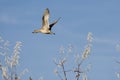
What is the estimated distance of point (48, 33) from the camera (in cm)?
2452

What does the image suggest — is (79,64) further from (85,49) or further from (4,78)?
(4,78)

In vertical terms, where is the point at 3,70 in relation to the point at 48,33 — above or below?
below

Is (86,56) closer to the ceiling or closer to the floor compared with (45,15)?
closer to the floor

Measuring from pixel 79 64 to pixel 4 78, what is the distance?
10.5 ft

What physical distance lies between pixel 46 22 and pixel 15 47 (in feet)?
6.59

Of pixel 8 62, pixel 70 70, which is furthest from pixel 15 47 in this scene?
pixel 70 70

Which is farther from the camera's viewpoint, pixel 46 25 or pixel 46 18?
pixel 46 25

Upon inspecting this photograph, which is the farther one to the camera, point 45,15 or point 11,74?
point 45,15

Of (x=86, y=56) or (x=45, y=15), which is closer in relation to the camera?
(x=86, y=56)

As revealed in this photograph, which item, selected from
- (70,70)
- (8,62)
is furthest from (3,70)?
(70,70)

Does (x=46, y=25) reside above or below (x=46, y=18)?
below

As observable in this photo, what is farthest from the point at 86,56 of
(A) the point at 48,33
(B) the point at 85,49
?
(A) the point at 48,33

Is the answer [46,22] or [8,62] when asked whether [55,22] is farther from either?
[8,62]

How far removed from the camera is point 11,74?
2233 centimetres
